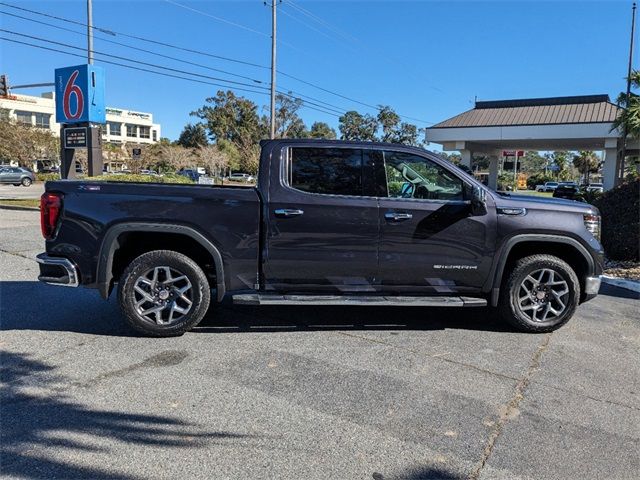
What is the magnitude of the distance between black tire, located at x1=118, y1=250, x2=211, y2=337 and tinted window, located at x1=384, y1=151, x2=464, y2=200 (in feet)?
7.11

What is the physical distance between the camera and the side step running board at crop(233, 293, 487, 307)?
4.96 meters

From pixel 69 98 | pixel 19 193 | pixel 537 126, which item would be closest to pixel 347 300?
pixel 69 98

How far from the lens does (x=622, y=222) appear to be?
1012 centimetres

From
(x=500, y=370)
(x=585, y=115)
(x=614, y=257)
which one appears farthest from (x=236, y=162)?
(x=500, y=370)

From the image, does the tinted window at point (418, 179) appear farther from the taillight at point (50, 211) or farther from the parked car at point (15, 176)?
the parked car at point (15, 176)

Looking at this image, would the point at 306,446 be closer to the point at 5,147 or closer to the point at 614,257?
the point at 614,257

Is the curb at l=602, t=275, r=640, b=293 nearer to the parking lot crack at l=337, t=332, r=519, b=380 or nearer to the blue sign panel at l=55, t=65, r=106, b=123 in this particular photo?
the parking lot crack at l=337, t=332, r=519, b=380

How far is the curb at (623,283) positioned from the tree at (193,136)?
88194 mm

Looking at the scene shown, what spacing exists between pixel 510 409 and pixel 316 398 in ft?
→ 4.63

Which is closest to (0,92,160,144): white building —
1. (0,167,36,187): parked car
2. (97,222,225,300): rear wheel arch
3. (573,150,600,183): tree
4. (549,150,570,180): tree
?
(0,167,36,187): parked car

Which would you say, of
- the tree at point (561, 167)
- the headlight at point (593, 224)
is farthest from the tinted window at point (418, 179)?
the tree at point (561, 167)

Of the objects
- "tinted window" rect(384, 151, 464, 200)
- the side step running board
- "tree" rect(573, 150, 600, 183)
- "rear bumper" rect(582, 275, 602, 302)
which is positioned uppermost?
"tree" rect(573, 150, 600, 183)

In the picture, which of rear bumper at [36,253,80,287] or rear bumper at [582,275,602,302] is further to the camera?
→ rear bumper at [582,275,602,302]

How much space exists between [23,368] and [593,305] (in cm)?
670
